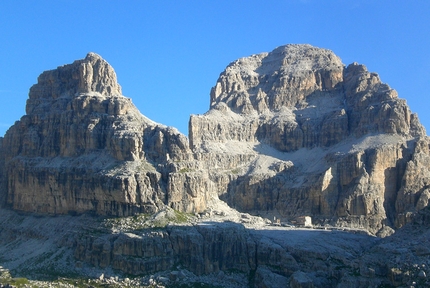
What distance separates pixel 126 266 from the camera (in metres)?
111

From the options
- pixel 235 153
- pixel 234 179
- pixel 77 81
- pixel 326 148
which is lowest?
pixel 234 179

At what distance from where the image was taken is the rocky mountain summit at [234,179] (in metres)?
113

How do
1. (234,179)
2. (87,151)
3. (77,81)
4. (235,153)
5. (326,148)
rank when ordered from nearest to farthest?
(87,151) < (77,81) < (234,179) < (326,148) < (235,153)

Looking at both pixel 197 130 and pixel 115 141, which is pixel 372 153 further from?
pixel 115 141

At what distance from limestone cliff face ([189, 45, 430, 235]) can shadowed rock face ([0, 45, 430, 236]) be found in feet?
0.96

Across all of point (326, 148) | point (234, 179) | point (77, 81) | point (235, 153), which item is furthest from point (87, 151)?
point (326, 148)

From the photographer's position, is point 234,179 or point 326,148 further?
point 326,148

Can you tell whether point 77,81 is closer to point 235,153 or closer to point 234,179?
point 234,179

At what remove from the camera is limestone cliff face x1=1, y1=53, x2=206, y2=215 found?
404ft

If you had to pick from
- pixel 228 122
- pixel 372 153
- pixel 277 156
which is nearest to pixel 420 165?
pixel 372 153

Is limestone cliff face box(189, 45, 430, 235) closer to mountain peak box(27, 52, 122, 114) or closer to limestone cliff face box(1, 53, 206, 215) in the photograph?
mountain peak box(27, 52, 122, 114)

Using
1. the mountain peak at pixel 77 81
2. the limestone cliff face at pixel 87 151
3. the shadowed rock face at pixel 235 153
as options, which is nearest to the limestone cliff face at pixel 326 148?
the shadowed rock face at pixel 235 153

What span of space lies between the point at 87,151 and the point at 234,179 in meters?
55.4

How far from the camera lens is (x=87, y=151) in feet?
434
